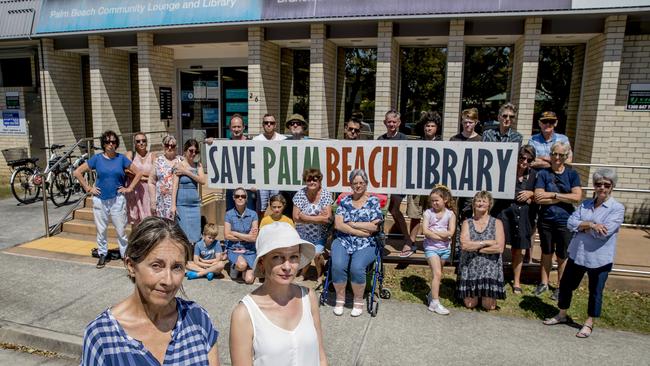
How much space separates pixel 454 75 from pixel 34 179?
9.97 m

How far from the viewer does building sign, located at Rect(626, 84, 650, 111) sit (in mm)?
7957

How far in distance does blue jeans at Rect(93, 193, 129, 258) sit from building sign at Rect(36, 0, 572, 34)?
15.7ft

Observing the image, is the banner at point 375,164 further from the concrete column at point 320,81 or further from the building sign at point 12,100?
the building sign at point 12,100

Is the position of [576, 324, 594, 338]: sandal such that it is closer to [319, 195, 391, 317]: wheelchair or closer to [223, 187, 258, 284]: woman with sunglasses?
[319, 195, 391, 317]: wheelchair

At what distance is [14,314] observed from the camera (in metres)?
5.14

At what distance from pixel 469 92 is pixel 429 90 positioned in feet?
2.88

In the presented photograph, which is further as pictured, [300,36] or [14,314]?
[300,36]

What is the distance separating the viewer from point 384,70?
8875mm

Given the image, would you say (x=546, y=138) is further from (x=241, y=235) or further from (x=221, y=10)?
(x=221, y=10)

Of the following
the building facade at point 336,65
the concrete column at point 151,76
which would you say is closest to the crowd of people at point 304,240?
the building facade at point 336,65

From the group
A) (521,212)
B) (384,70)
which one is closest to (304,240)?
(521,212)

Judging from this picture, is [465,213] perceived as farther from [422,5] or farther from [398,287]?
[422,5]

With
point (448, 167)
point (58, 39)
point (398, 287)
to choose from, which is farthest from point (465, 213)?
point (58, 39)

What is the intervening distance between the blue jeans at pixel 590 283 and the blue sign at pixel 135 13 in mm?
7454
